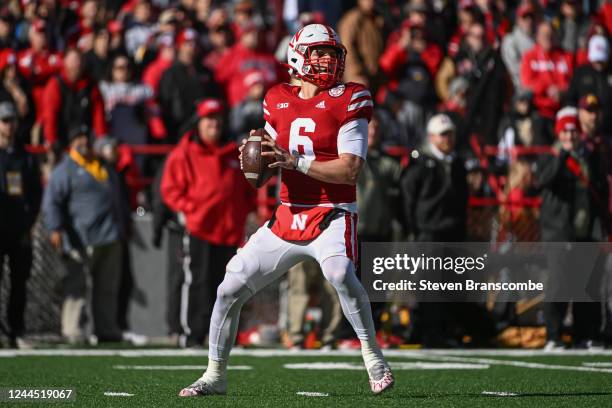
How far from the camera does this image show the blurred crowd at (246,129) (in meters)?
Result: 11.5

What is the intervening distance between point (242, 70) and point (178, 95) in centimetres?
90

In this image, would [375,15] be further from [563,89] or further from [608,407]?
[608,407]

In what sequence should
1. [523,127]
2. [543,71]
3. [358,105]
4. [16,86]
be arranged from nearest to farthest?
[358,105]
[16,86]
[523,127]
[543,71]

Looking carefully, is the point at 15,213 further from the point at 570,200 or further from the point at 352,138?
the point at 352,138

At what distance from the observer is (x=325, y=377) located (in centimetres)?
852

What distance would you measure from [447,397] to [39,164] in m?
6.61

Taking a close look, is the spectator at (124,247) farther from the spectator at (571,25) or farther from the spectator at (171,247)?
the spectator at (571,25)

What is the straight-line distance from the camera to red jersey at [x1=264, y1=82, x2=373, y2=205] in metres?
7.14

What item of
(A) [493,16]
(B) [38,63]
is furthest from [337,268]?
(A) [493,16]

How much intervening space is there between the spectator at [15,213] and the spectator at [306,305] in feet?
7.45

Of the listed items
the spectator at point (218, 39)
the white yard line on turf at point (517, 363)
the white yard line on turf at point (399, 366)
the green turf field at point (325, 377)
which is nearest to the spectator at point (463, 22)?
the spectator at point (218, 39)

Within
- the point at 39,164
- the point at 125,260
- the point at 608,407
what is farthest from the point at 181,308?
the point at 608,407

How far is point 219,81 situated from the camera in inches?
587

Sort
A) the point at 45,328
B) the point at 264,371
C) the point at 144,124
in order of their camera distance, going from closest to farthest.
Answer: the point at 264,371, the point at 45,328, the point at 144,124
